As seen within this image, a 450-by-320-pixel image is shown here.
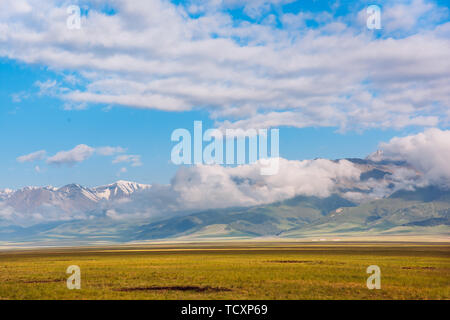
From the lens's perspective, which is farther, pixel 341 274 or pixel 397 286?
pixel 341 274

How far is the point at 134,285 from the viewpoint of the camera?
205ft
